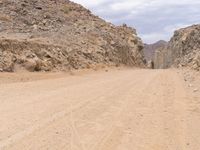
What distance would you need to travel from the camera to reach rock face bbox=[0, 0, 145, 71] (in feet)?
73.6

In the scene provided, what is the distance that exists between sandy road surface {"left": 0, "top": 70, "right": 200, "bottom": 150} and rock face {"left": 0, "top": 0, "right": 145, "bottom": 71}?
382 inches

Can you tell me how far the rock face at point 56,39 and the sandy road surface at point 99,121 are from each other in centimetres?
970

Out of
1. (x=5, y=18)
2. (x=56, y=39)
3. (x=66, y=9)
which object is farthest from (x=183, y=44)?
(x=5, y=18)

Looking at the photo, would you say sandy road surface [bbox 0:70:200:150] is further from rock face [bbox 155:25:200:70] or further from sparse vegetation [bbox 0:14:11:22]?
rock face [bbox 155:25:200:70]

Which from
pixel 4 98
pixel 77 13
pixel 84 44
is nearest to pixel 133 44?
pixel 77 13

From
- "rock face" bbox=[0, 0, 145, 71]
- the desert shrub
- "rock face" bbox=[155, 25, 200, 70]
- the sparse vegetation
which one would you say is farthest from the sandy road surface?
"rock face" bbox=[155, 25, 200, 70]

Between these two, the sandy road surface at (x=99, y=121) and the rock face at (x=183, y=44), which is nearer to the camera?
the sandy road surface at (x=99, y=121)

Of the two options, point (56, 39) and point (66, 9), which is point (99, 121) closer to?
point (56, 39)

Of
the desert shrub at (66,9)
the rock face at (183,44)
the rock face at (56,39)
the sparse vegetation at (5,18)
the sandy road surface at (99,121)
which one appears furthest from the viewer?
the rock face at (183,44)

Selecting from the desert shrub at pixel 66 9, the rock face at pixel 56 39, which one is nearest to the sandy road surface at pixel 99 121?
the rock face at pixel 56 39

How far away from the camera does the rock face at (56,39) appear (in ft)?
73.6

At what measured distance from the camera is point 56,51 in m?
25.4

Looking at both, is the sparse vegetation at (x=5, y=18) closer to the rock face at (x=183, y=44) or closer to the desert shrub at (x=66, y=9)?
the desert shrub at (x=66, y=9)

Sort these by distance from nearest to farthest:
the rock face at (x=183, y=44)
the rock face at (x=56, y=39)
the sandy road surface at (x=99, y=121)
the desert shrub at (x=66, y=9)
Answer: the sandy road surface at (x=99, y=121) → the rock face at (x=56, y=39) → the desert shrub at (x=66, y=9) → the rock face at (x=183, y=44)
